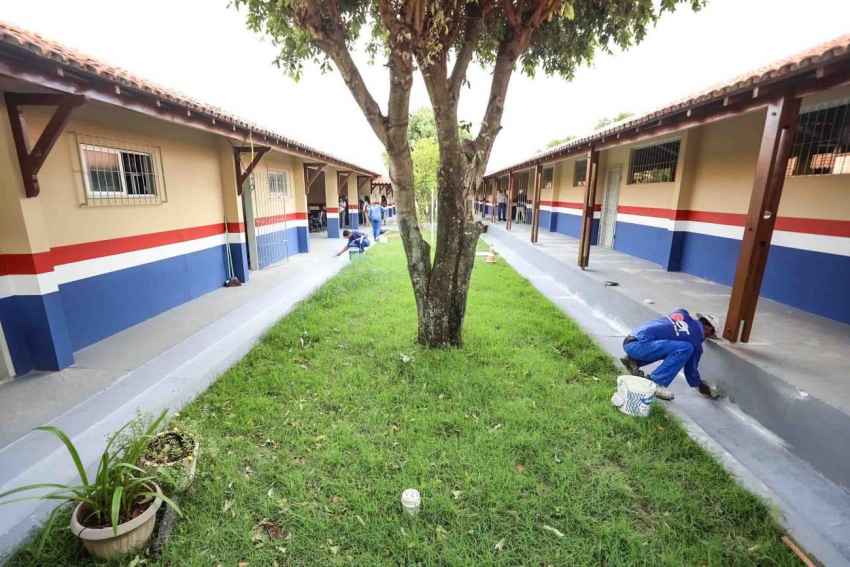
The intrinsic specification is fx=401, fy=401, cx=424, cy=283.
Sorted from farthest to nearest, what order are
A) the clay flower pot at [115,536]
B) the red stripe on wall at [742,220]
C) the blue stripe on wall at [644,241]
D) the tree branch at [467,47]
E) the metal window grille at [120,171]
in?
the blue stripe on wall at [644,241] < the red stripe on wall at [742,220] < the metal window grille at [120,171] < the tree branch at [467,47] < the clay flower pot at [115,536]

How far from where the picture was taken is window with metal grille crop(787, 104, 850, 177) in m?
5.11

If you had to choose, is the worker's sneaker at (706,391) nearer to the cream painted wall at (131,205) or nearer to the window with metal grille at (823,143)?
the window with metal grille at (823,143)

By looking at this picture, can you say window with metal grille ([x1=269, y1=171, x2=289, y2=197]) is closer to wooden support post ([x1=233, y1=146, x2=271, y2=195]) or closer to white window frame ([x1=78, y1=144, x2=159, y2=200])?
wooden support post ([x1=233, y1=146, x2=271, y2=195])

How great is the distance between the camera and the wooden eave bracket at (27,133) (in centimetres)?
369

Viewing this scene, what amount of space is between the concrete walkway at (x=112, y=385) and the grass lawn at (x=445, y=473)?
389 millimetres

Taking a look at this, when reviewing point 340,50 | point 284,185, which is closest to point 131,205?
point 340,50

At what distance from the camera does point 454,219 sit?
15.5ft

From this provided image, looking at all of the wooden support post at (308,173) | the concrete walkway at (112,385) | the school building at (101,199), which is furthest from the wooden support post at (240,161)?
the wooden support post at (308,173)

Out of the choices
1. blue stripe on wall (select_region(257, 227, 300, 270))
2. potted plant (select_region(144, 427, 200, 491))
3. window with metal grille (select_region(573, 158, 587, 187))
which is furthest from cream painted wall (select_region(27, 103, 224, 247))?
window with metal grille (select_region(573, 158, 587, 187))

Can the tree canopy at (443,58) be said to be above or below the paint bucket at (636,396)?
above

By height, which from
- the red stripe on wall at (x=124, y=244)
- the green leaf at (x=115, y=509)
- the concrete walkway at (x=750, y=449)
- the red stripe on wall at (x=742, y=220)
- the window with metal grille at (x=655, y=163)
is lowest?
the concrete walkway at (x=750, y=449)

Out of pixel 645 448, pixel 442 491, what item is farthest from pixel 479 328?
pixel 442 491

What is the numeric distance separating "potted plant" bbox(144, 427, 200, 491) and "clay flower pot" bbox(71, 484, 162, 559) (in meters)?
0.21

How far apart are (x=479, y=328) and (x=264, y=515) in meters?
3.76
